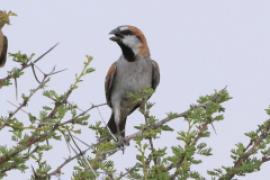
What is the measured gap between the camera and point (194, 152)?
3.21m

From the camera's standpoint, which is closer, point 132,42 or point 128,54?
point 132,42

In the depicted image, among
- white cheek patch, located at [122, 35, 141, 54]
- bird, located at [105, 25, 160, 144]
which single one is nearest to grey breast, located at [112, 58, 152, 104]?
bird, located at [105, 25, 160, 144]

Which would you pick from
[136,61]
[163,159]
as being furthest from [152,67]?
[163,159]

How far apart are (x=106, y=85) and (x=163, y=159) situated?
12.5 ft

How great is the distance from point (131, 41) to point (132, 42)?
0.02m

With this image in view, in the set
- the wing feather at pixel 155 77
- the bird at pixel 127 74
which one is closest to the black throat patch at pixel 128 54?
the bird at pixel 127 74

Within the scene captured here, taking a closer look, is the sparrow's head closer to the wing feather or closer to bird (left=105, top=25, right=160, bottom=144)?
bird (left=105, top=25, right=160, bottom=144)

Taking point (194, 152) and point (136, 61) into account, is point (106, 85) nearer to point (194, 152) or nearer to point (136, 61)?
point (136, 61)

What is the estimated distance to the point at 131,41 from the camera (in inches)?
270

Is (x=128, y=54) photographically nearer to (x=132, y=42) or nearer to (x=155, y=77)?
(x=132, y=42)

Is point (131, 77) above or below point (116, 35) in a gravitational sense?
below

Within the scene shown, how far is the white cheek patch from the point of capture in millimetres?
6820

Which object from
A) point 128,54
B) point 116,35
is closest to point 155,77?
point 128,54

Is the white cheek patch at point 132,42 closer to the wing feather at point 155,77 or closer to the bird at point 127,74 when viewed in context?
the bird at point 127,74
